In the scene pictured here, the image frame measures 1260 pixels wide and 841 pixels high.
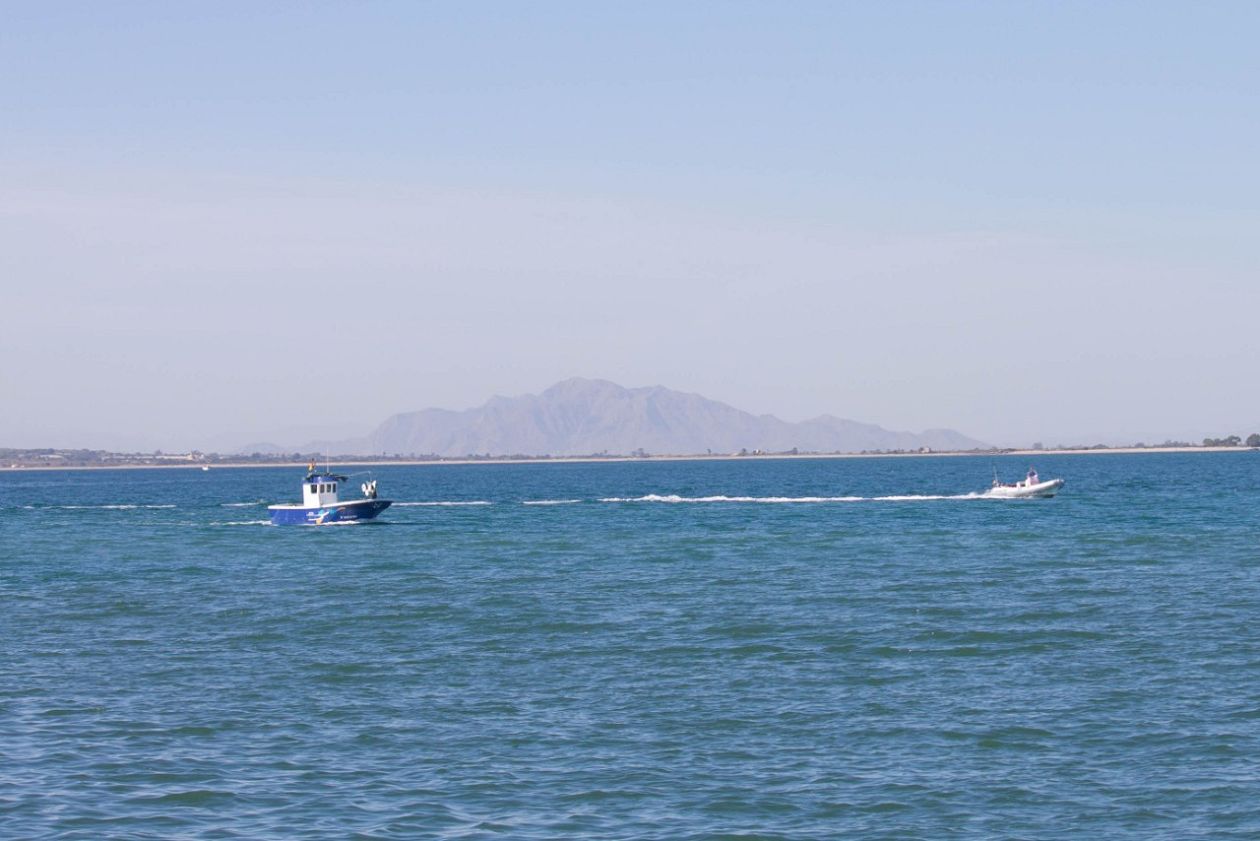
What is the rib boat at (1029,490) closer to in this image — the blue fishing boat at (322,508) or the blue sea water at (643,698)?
the blue fishing boat at (322,508)

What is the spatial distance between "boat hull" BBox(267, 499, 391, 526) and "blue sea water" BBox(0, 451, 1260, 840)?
34.9 m

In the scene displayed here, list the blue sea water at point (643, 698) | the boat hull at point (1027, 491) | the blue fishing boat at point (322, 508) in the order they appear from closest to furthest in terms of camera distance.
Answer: the blue sea water at point (643, 698), the blue fishing boat at point (322, 508), the boat hull at point (1027, 491)

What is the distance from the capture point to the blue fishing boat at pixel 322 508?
10500cm

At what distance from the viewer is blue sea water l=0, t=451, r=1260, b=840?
Answer: 2444cm

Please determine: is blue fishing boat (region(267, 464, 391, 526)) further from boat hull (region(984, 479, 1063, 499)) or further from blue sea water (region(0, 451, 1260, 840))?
boat hull (region(984, 479, 1063, 499))

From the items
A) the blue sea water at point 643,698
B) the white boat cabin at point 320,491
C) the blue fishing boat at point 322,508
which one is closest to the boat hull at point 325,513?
the blue fishing boat at point 322,508

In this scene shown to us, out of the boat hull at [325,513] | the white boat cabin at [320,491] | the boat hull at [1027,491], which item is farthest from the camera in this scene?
the boat hull at [1027,491]

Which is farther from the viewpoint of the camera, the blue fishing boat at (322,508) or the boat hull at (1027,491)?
the boat hull at (1027,491)

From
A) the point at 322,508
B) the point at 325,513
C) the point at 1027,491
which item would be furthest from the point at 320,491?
the point at 1027,491

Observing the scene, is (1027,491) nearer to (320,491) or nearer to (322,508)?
(320,491)

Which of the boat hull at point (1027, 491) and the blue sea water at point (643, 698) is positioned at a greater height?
the boat hull at point (1027, 491)

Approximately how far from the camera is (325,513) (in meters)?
105

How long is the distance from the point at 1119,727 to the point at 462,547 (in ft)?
183

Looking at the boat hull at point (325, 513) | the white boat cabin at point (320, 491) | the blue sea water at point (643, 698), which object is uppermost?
the white boat cabin at point (320, 491)
